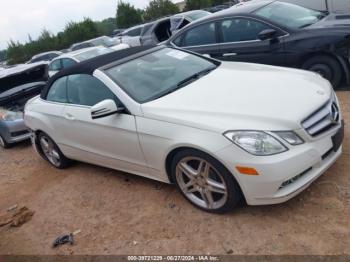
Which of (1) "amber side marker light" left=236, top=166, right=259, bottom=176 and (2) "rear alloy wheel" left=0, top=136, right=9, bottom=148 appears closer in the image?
(1) "amber side marker light" left=236, top=166, right=259, bottom=176

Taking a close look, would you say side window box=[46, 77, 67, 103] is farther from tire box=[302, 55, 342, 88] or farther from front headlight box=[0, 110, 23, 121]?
tire box=[302, 55, 342, 88]

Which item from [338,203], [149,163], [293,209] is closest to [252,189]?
[293,209]

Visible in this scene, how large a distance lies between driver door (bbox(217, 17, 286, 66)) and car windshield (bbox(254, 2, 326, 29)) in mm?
212

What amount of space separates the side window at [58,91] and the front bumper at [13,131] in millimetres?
2370

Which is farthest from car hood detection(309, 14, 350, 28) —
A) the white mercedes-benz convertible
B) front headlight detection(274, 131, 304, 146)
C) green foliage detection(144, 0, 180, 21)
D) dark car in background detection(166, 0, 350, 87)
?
green foliage detection(144, 0, 180, 21)

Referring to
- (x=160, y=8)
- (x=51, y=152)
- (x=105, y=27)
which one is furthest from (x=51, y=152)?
(x=105, y=27)

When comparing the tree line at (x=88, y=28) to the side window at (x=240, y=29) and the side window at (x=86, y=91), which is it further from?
the side window at (x=86, y=91)

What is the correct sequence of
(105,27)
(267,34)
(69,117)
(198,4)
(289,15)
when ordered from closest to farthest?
1. (69,117)
2. (267,34)
3. (289,15)
4. (198,4)
5. (105,27)

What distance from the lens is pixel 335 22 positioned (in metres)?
6.19

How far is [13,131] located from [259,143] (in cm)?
581

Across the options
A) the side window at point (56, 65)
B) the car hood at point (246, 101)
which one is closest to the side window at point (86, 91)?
the car hood at point (246, 101)

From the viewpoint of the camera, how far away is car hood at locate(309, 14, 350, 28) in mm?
6001

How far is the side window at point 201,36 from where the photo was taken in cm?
733

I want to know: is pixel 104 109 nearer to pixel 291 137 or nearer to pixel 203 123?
pixel 203 123
